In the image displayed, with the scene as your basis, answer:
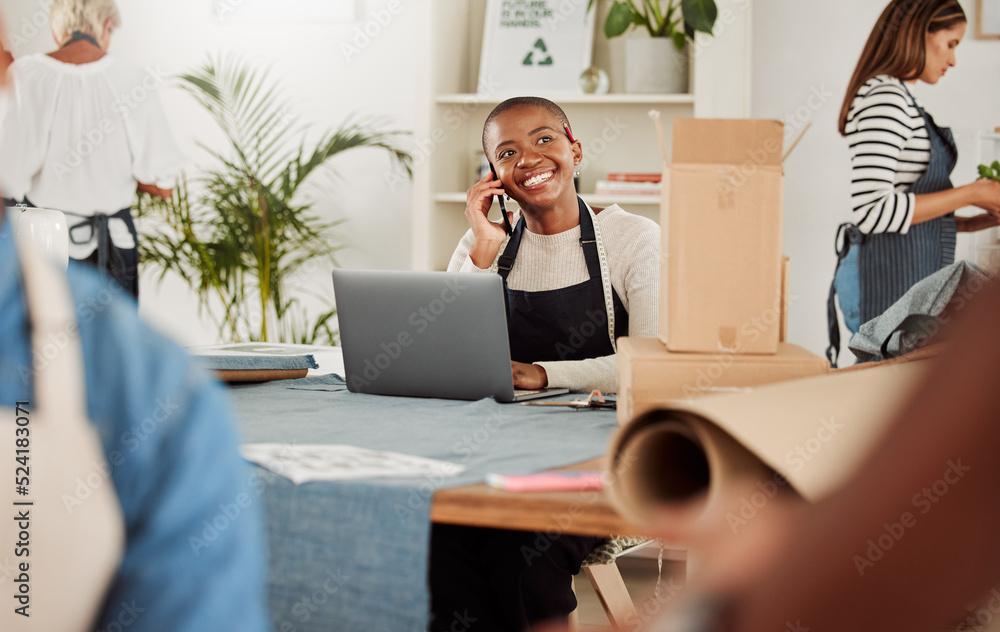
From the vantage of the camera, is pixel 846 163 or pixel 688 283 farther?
pixel 846 163

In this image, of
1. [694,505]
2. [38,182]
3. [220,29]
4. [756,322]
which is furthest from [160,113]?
[694,505]

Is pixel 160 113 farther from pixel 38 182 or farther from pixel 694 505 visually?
pixel 694 505

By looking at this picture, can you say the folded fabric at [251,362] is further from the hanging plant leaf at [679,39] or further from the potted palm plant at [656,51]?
the hanging plant leaf at [679,39]

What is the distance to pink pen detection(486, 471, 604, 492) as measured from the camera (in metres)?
1.00

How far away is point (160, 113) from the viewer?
12.0 feet

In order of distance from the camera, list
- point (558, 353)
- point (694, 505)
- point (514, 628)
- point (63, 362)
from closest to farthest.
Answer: point (63, 362) < point (694, 505) < point (514, 628) < point (558, 353)

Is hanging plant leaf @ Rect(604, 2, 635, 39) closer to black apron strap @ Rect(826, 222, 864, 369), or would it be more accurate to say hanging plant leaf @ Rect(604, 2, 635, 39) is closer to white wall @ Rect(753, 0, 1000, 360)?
white wall @ Rect(753, 0, 1000, 360)

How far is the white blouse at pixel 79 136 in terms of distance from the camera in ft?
11.1

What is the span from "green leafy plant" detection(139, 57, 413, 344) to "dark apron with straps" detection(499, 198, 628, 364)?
194 cm

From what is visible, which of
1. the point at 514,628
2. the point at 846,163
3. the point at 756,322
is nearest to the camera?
the point at 756,322

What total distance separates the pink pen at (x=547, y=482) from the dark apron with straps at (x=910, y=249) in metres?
1.91

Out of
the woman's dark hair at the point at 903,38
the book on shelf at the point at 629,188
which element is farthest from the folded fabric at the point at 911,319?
the book on shelf at the point at 629,188

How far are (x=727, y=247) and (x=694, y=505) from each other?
450mm

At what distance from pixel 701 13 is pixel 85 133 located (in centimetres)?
235
